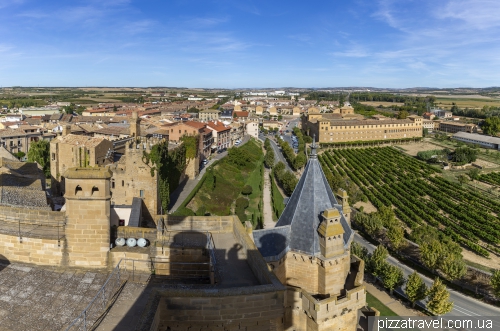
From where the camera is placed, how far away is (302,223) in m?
12.9

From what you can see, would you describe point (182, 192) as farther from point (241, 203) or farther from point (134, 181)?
point (134, 181)

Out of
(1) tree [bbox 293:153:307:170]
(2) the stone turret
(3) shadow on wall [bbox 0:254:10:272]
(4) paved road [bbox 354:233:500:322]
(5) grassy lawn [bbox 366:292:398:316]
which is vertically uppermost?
(3) shadow on wall [bbox 0:254:10:272]

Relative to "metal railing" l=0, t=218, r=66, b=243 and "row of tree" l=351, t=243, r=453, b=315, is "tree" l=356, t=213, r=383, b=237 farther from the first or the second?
"metal railing" l=0, t=218, r=66, b=243

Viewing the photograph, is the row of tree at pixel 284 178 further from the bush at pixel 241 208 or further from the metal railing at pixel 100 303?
the metal railing at pixel 100 303

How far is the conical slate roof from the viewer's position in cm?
1248

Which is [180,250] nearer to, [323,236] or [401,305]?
[323,236]

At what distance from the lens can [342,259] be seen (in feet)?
40.7

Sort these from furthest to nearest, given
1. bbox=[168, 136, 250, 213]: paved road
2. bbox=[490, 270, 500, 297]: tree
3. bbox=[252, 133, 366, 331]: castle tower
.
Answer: bbox=[168, 136, 250, 213]: paved road, bbox=[490, 270, 500, 297]: tree, bbox=[252, 133, 366, 331]: castle tower

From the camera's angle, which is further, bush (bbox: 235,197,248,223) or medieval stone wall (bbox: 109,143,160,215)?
bush (bbox: 235,197,248,223)

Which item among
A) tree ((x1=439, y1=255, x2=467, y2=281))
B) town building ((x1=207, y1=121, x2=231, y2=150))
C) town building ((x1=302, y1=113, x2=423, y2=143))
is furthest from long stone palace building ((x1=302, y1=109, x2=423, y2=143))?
tree ((x1=439, y1=255, x2=467, y2=281))

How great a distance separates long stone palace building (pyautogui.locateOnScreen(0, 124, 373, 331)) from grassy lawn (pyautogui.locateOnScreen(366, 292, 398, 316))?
1111 cm

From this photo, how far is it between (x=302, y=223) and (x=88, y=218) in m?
7.12

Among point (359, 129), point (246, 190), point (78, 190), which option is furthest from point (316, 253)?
point (359, 129)

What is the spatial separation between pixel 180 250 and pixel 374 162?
70.2 m
